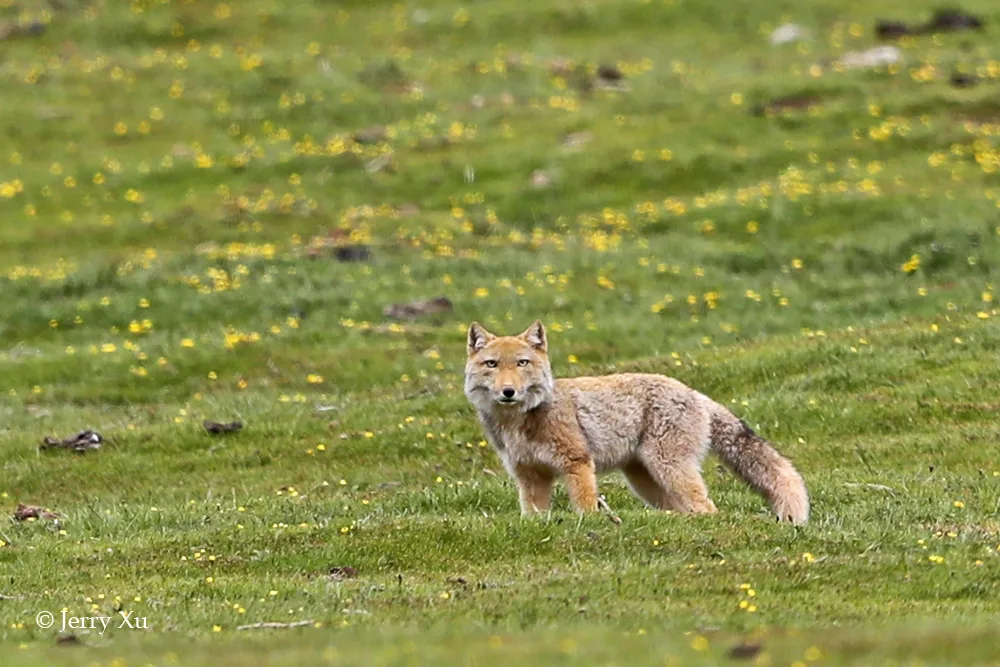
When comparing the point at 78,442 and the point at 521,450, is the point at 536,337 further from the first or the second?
→ the point at 78,442

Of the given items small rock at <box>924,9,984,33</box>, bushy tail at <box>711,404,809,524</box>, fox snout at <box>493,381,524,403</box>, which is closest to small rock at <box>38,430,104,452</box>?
fox snout at <box>493,381,524,403</box>

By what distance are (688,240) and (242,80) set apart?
62.4ft

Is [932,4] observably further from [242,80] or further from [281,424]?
[281,424]

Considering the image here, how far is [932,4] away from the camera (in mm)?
51344

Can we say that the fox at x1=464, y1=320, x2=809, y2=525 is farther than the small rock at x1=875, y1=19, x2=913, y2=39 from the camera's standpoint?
No

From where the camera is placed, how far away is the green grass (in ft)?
40.7

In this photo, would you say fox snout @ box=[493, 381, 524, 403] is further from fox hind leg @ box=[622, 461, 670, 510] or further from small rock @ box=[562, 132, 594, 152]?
small rock @ box=[562, 132, 594, 152]

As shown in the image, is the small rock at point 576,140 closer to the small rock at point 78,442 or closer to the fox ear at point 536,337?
the small rock at point 78,442

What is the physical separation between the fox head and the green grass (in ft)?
3.84

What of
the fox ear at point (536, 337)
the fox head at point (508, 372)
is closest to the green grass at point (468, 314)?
the fox head at point (508, 372)

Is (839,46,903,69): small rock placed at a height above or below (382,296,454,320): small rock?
above

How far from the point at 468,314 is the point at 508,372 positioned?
1422cm

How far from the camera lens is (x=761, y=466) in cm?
1499

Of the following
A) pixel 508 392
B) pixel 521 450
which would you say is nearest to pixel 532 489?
pixel 521 450
